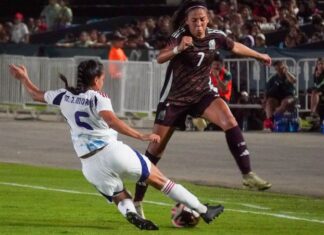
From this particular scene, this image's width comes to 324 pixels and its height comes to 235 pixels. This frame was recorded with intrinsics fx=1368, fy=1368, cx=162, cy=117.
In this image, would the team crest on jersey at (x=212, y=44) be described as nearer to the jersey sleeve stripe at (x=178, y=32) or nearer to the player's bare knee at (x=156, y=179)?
the jersey sleeve stripe at (x=178, y=32)

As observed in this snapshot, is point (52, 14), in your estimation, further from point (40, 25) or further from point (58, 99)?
point (58, 99)

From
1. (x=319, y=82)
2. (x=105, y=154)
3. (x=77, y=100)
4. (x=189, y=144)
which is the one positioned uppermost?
(x=77, y=100)

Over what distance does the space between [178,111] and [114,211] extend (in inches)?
49.7

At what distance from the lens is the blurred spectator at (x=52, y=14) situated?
39.9 meters

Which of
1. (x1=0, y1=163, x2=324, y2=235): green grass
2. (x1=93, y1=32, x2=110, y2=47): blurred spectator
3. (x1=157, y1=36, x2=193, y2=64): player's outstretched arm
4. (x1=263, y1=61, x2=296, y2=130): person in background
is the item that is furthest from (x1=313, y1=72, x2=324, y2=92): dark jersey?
(x1=157, y1=36, x2=193, y2=64): player's outstretched arm

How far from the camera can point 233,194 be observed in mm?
16281

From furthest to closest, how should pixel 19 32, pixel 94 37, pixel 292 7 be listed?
pixel 19 32 < pixel 94 37 < pixel 292 7

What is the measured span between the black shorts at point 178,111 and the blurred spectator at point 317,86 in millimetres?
12154

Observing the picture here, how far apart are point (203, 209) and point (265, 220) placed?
1.26 m

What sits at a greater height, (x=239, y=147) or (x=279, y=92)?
(x=239, y=147)

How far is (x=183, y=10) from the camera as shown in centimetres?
1390

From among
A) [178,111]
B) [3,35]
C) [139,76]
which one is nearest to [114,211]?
[178,111]

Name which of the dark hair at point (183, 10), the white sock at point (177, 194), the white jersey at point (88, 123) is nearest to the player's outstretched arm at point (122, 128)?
the white jersey at point (88, 123)

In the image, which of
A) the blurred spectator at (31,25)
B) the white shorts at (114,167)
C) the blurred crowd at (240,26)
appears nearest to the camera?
the white shorts at (114,167)
